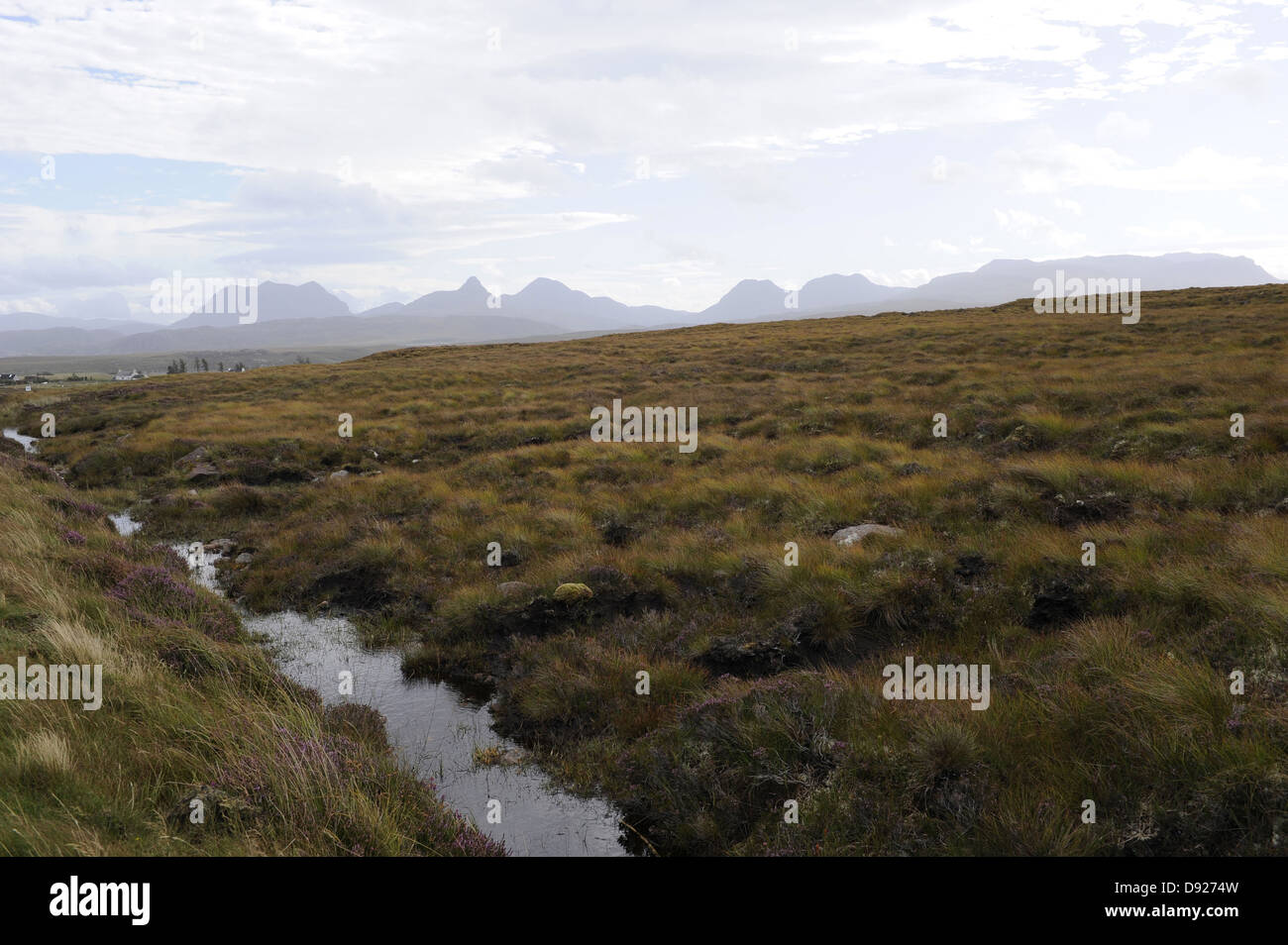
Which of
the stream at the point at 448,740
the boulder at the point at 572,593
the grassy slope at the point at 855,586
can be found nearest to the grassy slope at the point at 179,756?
the stream at the point at 448,740

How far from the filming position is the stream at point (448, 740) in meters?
5.71

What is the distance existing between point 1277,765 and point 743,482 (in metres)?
10.1

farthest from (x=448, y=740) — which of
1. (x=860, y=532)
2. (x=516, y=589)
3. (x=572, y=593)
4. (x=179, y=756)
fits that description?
(x=860, y=532)

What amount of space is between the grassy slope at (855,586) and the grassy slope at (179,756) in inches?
74.5

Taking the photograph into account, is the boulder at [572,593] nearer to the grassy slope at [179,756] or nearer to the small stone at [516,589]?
the small stone at [516,589]

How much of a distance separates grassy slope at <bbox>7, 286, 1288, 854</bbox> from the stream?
0.37 meters

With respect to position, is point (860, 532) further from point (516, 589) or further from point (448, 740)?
point (448, 740)

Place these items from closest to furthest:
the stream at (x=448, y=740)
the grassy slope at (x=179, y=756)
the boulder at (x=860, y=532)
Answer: the grassy slope at (x=179, y=756) → the stream at (x=448, y=740) → the boulder at (x=860, y=532)

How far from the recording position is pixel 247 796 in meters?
4.80

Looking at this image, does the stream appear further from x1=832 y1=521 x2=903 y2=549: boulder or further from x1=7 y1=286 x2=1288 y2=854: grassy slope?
x1=832 y1=521 x2=903 y2=549: boulder

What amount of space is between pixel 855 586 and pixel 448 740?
5.05 meters
